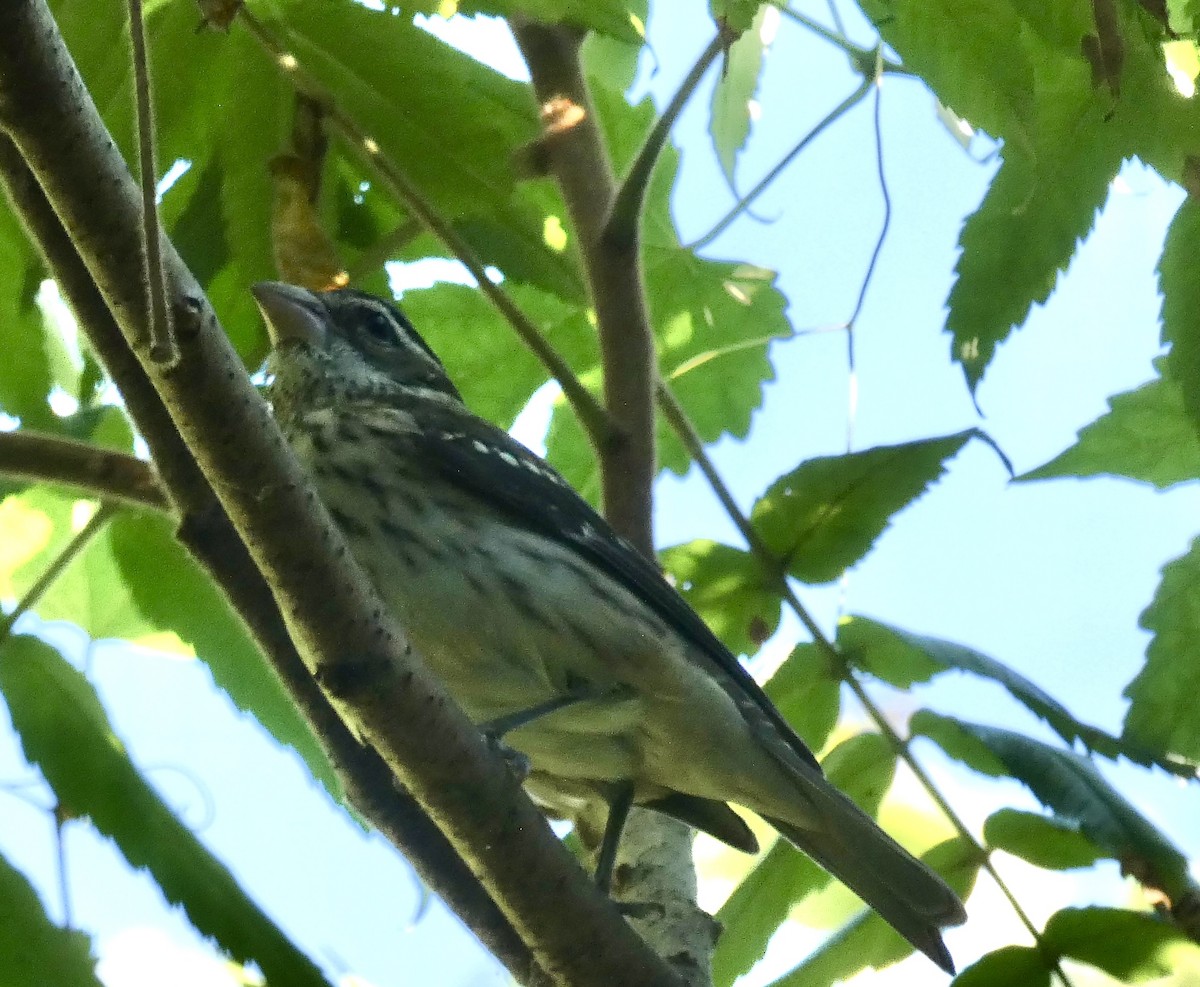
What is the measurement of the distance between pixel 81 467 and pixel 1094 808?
135cm

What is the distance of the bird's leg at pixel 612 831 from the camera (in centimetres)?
222

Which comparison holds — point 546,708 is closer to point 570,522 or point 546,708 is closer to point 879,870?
point 570,522

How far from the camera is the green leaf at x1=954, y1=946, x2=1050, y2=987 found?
193 cm

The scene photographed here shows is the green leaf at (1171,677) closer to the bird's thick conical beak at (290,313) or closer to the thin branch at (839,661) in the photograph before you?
the thin branch at (839,661)

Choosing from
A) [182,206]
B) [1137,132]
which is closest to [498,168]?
[182,206]

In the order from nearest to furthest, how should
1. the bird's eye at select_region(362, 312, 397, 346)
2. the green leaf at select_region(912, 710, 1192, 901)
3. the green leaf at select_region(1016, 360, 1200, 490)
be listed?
the green leaf at select_region(912, 710, 1192, 901), the green leaf at select_region(1016, 360, 1200, 490), the bird's eye at select_region(362, 312, 397, 346)

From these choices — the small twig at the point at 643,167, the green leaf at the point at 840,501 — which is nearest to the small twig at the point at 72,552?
the small twig at the point at 643,167

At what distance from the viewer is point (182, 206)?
1987 mm

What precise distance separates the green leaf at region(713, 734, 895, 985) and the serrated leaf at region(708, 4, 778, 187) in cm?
104

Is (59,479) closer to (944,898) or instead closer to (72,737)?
(72,737)

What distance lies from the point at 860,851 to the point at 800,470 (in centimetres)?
62

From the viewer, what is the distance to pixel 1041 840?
2.06 m

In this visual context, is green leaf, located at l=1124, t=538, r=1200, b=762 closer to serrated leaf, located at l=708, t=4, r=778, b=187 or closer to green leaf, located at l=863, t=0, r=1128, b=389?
green leaf, located at l=863, t=0, r=1128, b=389

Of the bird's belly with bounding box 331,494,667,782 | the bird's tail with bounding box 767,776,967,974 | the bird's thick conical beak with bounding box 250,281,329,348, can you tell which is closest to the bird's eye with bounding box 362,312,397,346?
the bird's thick conical beak with bounding box 250,281,329,348
